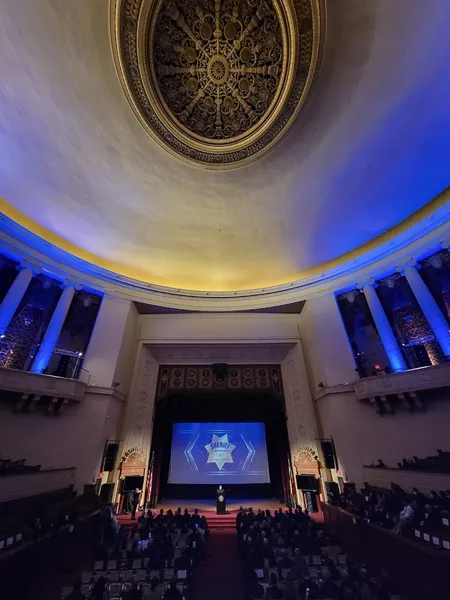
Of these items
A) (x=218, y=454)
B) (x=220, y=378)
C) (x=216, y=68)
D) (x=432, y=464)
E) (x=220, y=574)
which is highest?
(x=216, y=68)

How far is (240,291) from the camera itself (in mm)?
12852

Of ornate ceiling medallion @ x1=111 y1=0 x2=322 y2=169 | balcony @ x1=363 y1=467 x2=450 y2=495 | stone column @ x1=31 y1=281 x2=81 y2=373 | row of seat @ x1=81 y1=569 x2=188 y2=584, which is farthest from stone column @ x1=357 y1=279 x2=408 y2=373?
stone column @ x1=31 y1=281 x2=81 y2=373

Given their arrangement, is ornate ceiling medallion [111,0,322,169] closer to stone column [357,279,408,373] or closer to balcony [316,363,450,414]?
stone column [357,279,408,373]

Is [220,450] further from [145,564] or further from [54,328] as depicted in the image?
[54,328]

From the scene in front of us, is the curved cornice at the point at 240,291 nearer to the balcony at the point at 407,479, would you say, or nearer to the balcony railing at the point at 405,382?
the balcony railing at the point at 405,382

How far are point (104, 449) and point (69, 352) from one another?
3.76 m

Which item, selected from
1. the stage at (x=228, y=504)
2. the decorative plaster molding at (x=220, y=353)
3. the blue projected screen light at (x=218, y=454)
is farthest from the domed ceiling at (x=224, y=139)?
the stage at (x=228, y=504)

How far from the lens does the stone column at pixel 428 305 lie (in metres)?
8.27

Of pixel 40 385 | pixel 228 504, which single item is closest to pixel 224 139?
pixel 40 385

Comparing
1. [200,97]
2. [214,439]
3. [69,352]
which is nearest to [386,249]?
[200,97]

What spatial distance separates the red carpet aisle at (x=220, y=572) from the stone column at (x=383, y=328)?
7.36 meters

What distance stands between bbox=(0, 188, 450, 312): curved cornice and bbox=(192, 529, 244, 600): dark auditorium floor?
8.53m

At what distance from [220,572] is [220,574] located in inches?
3.7

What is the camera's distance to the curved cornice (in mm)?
9242
